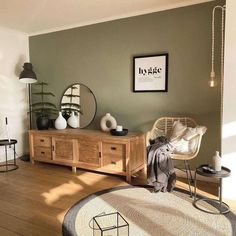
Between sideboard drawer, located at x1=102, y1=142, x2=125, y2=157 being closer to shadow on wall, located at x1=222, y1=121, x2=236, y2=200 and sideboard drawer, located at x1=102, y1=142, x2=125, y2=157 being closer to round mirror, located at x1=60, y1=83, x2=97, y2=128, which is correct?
round mirror, located at x1=60, y1=83, x2=97, y2=128

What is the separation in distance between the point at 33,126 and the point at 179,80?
287 cm

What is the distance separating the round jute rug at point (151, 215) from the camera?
200 cm

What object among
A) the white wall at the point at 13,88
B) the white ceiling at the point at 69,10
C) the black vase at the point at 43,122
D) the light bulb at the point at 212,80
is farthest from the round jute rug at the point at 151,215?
the white wall at the point at 13,88

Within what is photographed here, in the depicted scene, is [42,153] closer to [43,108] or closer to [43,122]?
[43,122]

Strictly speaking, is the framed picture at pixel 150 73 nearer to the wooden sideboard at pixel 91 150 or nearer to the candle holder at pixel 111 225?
the wooden sideboard at pixel 91 150

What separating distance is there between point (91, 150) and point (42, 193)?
2.92ft

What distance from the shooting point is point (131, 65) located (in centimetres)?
356

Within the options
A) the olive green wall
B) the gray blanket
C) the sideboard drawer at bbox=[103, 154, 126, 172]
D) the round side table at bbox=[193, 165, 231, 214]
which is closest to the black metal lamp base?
the olive green wall

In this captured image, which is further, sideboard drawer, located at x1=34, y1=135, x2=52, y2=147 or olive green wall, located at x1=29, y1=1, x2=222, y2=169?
sideboard drawer, located at x1=34, y1=135, x2=52, y2=147

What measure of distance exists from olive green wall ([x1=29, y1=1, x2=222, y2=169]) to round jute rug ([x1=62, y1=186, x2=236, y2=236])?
3.09ft

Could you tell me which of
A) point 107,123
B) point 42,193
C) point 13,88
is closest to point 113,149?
point 107,123

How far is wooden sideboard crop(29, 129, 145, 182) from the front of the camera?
3.15 meters

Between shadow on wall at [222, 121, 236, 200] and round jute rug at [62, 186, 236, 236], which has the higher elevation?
shadow on wall at [222, 121, 236, 200]

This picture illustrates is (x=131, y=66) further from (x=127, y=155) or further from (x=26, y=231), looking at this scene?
(x=26, y=231)
